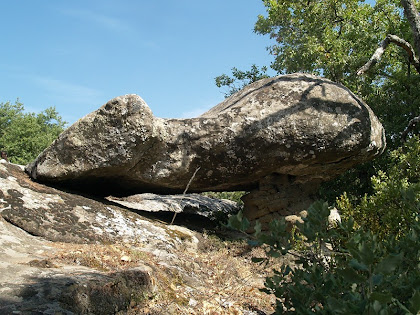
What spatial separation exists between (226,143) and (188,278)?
9.27ft

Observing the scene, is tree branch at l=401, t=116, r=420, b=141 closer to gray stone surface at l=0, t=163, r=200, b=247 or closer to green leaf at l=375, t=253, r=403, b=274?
gray stone surface at l=0, t=163, r=200, b=247

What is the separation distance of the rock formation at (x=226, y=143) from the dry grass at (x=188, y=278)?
64.7 inches

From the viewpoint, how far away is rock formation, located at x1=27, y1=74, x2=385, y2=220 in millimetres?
6957

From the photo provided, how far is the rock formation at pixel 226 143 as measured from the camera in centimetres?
696

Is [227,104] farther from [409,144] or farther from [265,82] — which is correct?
[409,144]

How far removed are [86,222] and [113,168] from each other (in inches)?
44.8

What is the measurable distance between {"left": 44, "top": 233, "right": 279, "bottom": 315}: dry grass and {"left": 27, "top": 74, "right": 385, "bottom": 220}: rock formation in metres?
1.64

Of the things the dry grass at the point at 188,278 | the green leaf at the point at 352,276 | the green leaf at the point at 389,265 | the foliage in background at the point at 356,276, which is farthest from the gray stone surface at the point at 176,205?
the green leaf at the point at 389,265

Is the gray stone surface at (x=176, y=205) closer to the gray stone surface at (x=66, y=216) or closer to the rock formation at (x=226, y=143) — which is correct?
the rock formation at (x=226, y=143)

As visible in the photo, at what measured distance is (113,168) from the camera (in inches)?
282

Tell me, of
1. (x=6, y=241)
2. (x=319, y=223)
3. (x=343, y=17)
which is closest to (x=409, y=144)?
(x=319, y=223)

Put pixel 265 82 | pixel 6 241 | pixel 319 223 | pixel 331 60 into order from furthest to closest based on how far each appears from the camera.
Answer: pixel 331 60 → pixel 265 82 → pixel 6 241 → pixel 319 223

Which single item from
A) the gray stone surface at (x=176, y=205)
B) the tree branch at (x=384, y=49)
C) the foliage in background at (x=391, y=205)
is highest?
the tree branch at (x=384, y=49)

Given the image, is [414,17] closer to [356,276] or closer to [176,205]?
[176,205]
